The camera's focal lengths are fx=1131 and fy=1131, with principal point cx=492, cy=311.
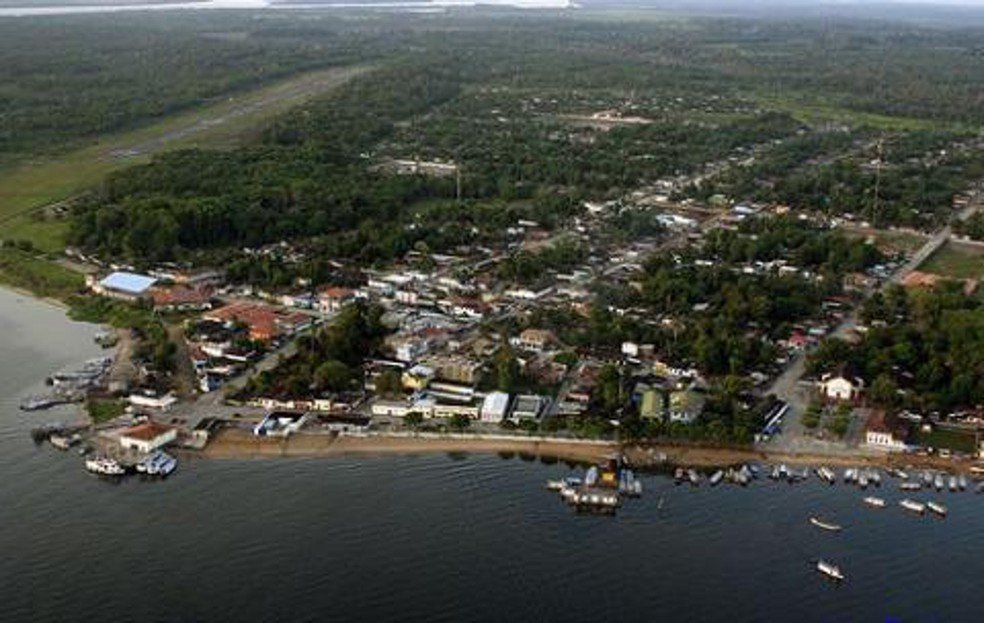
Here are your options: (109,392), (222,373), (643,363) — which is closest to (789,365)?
(643,363)

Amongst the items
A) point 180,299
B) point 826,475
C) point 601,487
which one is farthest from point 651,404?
point 180,299

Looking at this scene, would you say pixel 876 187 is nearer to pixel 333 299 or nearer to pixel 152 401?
pixel 333 299

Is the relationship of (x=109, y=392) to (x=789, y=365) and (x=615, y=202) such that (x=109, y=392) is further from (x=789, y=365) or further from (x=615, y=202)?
(x=615, y=202)

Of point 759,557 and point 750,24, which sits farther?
point 750,24

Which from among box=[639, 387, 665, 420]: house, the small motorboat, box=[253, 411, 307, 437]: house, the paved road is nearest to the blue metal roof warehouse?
box=[253, 411, 307, 437]: house

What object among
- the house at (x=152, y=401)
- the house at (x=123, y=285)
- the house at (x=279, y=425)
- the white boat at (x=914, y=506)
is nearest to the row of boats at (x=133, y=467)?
the house at (x=279, y=425)

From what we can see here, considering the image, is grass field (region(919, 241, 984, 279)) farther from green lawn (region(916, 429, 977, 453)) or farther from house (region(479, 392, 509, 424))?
house (region(479, 392, 509, 424))

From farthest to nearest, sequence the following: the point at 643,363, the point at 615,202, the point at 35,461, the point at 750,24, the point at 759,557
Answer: the point at 750,24 < the point at 615,202 < the point at 643,363 < the point at 35,461 < the point at 759,557

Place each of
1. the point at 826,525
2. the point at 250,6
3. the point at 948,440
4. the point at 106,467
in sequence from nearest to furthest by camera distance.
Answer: the point at 826,525, the point at 106,467, the point at 948,440, the point at 250,6

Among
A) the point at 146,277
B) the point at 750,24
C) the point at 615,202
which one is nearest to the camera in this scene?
the point at 146,277
